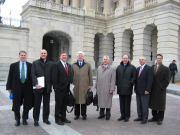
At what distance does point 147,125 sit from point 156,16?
1454cm

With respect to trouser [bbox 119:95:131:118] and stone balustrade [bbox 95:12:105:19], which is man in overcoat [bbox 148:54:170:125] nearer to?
trouser [bbox 119:95:131:118]

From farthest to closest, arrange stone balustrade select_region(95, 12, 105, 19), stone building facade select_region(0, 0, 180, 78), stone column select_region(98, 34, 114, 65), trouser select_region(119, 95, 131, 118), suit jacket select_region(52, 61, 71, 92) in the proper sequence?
1. stone column select_region(98, 34, 114, 65)
2. stone balustrade select_region(95, 12, 105, 19)
3. stone building facade select_region(0, 0, 180, 78)
4. trouser select_region(119, 95, 131, 118)
5. suit jacket select_region(52, 61, 71, 92)

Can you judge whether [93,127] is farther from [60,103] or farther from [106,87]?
[106,87]

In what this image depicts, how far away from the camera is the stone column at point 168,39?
54.9 feet

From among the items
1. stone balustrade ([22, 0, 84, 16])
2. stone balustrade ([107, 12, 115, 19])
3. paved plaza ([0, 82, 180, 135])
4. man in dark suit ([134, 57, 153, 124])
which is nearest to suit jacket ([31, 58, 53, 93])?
paved plaza ([0, 82, 180, 135])

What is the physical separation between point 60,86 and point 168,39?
560 inches

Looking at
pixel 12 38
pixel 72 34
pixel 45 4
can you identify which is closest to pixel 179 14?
pixel 72 34

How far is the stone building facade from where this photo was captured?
56.2 ft

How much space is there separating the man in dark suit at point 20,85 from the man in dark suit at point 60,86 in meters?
0.77

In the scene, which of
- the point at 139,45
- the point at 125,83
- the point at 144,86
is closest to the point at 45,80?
the point at 125,83

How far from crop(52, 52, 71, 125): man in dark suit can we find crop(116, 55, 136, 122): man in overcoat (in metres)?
1.73

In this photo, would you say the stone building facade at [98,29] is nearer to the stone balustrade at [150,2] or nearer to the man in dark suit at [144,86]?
the stone balustrade at [150,2]

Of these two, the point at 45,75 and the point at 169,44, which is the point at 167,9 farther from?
the point at 45,75

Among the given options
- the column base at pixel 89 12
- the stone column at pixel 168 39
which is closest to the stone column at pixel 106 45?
the column base at pixel 89 12
